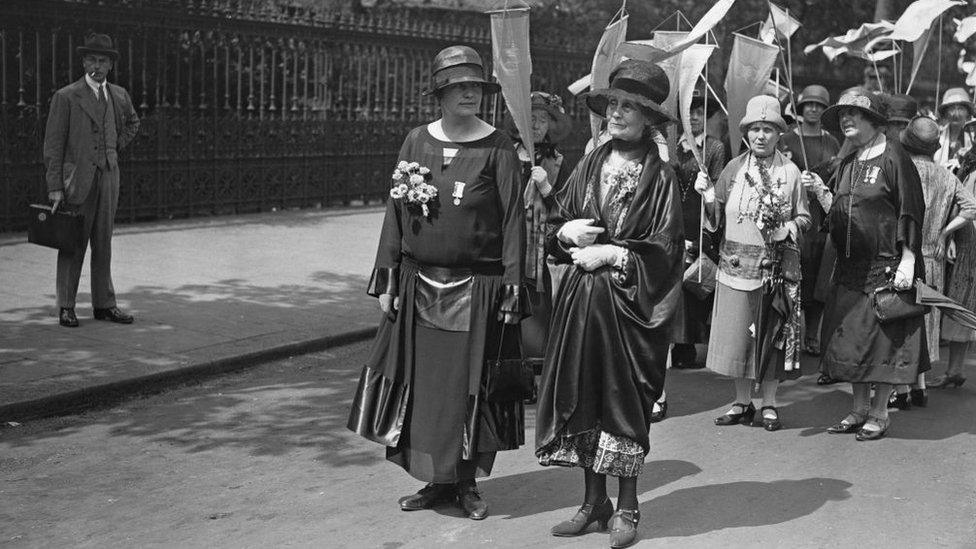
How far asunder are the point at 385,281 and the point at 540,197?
1848mm

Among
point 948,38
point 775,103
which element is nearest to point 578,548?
point 775,103

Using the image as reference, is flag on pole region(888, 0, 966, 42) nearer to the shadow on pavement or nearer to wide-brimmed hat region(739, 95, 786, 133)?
wide-brimmed hat region(739, 95, 786, 133)

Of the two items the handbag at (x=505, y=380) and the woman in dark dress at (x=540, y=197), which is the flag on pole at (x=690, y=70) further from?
the handbag at (x=505, y=380)

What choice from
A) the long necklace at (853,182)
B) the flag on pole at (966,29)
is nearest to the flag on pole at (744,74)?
the long necklace at (853,182)

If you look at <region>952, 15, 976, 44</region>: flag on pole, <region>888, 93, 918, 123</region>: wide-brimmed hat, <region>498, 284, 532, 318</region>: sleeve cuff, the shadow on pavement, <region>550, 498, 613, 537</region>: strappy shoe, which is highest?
<region>952, 15, 976, 44</region>: flag on pole

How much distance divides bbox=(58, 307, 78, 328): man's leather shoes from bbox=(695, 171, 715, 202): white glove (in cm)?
449

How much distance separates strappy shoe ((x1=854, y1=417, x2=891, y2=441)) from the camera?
7.36 metres

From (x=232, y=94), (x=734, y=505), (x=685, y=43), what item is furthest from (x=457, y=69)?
(x=232, y=94)

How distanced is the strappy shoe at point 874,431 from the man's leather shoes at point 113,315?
510cm

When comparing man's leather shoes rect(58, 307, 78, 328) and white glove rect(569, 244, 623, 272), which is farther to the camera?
man's leather shoes rect(58, 307, 78, 328)

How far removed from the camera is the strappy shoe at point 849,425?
7520 mm

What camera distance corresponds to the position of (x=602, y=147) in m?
5.56

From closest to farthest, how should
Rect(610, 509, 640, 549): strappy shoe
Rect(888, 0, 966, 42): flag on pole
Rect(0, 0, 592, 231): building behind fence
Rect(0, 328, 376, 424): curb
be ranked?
1. Rect(610, 509, 640, 549): strappy shoe
2. Rect(0, 328, 376, 424): curb
3. Rect(888, 0, 966, 42): flag on pole
4. Rect(0, 0, 592, 231): building behind fence

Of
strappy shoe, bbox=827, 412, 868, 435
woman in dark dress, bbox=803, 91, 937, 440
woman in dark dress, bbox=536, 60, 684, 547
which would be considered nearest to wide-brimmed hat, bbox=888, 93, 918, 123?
woman in dark dress, bbox=803, 91, 937, 440
